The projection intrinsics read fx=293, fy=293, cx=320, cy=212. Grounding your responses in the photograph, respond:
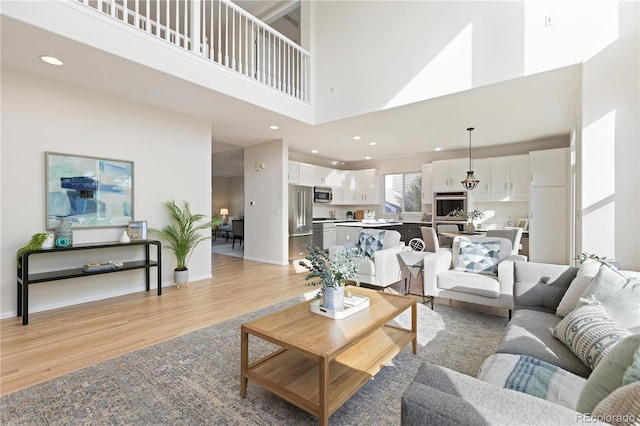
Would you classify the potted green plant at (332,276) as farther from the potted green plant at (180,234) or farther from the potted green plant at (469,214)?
the potted green plant at (469,214)

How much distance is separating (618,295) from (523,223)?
5.68m

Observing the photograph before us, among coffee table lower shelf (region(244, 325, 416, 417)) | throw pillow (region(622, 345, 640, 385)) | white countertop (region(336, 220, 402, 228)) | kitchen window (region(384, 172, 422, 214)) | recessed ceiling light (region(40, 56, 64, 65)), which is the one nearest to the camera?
throw pillow (region(622, 345, 640, 385))

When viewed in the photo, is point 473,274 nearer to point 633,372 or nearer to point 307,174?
point 633,372

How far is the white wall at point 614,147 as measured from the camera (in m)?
2.63

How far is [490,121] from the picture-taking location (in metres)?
4.90

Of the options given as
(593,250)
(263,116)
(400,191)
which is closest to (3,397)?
(263,116)

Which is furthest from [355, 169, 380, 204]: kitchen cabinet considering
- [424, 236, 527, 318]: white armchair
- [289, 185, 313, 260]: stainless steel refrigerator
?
[424, 236, 527, 318]: white armchair

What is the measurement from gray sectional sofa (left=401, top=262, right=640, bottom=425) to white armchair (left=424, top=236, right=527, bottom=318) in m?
0.71

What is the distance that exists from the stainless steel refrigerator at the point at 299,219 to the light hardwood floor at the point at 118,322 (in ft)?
5.84

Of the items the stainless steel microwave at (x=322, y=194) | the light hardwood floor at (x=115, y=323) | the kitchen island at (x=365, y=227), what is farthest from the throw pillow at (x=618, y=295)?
the stainless steel microwave at (x=322, y=194)

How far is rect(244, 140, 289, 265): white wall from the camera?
6062mm

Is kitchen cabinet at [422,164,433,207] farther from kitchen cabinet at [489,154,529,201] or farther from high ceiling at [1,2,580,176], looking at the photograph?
kitchen cabinet at [489,154,529,201]

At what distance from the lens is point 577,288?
1.88m

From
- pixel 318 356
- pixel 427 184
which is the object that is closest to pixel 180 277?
pixel 318 356
